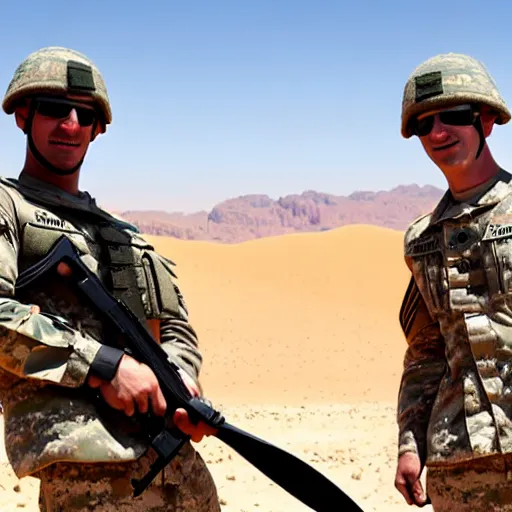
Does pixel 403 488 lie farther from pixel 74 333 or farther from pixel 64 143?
pixel 64 143

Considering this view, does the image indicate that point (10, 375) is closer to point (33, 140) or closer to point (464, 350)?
point (33, 140)

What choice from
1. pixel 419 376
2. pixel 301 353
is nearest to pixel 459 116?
pixel 419 376

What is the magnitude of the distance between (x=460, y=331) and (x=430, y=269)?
296 mm

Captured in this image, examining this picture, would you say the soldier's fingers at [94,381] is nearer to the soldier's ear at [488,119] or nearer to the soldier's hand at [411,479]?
the soldier's hand at [411,479]

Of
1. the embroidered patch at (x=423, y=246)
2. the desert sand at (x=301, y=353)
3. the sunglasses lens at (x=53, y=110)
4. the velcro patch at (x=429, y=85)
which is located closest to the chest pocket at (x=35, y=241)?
the sunglasses lens at (x=53, y=110)

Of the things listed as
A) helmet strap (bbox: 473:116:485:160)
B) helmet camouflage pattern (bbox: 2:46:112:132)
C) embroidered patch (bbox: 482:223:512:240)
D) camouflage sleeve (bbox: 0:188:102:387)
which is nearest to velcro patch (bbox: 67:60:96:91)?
helmet camouflage pattern (bbox: 2:46:112:132)

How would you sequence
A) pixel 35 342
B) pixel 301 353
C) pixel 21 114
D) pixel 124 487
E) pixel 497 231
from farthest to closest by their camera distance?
pixel 301 353 → pixel 21 114 → pixel 497 231 → pixel 124 487 → pixel 35 342

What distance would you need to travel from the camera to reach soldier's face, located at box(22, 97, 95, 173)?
3.34 meters

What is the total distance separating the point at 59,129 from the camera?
3.33 meters

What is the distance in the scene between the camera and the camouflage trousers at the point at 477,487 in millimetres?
3133

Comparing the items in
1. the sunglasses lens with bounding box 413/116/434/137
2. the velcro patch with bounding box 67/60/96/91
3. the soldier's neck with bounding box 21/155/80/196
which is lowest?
the soldier's neck with bounding box 21/155/80/196

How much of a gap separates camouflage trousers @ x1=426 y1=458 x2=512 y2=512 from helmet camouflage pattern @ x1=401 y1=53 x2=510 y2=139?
139 centimetres

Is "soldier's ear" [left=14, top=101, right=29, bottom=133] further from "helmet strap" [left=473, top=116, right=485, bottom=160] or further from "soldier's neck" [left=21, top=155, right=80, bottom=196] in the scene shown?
"helmet strap" [left=473, top=116, right=485, bottom=160]

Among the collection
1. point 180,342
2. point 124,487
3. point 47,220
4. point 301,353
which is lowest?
point 301,353
